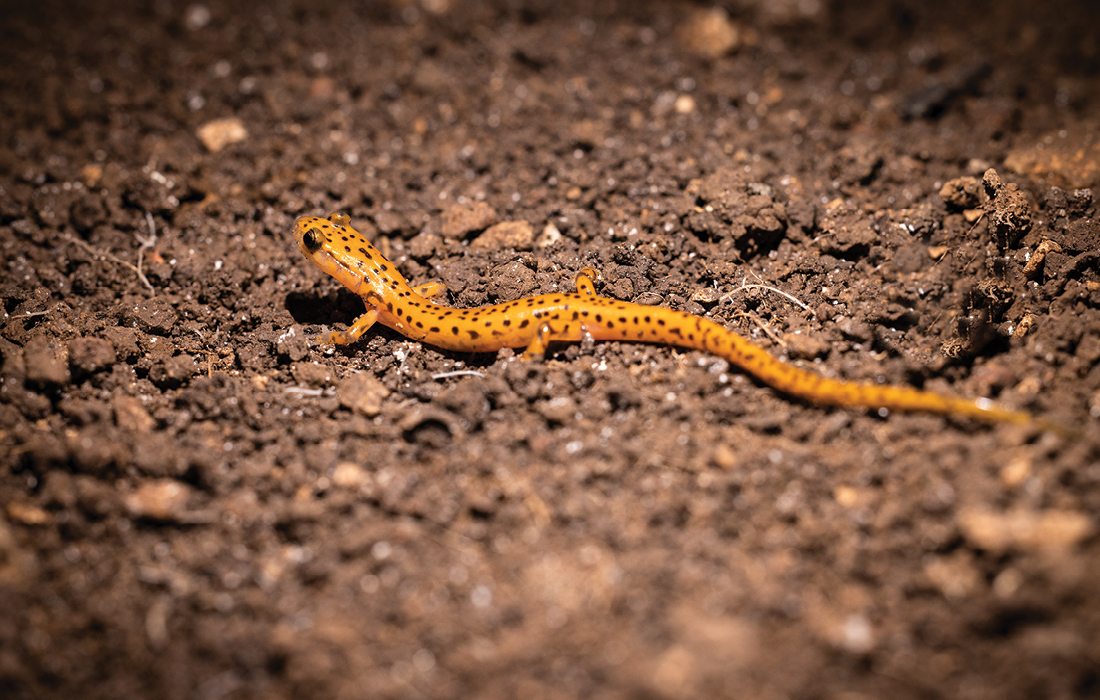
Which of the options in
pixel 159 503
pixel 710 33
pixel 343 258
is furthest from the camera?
pixel 710 33

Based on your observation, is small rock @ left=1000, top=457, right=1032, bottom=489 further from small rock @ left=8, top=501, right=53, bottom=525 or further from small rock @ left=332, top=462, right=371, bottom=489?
small rock @ left=8, top=501, right=53, bottom=525

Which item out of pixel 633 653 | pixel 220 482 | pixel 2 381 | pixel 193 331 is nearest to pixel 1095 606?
pixel 633 653

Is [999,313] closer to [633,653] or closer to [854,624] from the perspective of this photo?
[854,624]

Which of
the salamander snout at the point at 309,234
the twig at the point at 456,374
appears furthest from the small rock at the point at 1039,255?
the salamander snout at the point at 309,234

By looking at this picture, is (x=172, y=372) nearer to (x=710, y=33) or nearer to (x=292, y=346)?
(x=292, y=346)

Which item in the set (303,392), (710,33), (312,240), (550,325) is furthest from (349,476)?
(710,33)

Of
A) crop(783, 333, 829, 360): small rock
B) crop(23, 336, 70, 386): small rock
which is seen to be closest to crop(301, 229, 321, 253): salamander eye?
crop(23, 336, 70, 386): small rock
